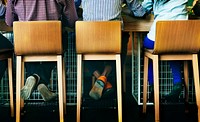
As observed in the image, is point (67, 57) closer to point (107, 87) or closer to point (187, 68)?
point (107, 87)

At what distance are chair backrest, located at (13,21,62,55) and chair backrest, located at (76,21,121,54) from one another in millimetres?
152

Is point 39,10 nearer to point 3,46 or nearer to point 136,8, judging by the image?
point 3,46

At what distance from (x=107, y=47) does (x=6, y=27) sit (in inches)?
33.5

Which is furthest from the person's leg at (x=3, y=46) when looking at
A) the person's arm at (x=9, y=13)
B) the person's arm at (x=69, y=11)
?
the person's arm at (x=69, y=11)

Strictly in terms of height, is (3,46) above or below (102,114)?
above

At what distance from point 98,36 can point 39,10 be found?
0.51m

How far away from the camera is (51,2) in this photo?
2.45 meters

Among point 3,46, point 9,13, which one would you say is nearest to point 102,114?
point 3,46

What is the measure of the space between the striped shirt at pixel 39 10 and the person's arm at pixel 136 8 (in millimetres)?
448

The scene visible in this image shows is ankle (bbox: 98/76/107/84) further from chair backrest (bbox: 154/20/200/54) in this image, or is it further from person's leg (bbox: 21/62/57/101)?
chair backrest (bbox: 154/20/200/54)

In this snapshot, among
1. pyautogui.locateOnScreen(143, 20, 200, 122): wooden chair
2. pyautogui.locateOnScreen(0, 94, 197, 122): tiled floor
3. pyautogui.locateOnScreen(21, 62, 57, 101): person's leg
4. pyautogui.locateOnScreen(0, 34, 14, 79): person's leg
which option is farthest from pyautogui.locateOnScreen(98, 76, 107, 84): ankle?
pyautogui.locateOnScreen(0, 34, 14, 79): person's leg

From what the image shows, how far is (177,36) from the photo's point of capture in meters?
2.28

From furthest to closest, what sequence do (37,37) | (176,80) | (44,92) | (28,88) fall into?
(176,80) → (44,92) → (28,88) → (37,37)

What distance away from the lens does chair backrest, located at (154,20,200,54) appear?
7.38 ft
